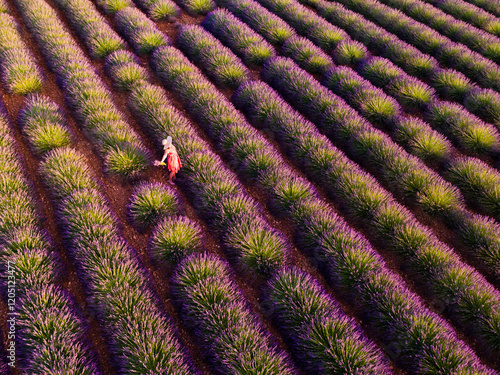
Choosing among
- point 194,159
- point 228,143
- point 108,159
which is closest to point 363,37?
point 228,143

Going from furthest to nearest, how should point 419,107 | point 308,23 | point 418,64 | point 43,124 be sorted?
point 308,23
point 418,64
point 419,107
point 43,124

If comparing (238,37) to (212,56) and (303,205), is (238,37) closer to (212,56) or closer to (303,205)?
(212,56)

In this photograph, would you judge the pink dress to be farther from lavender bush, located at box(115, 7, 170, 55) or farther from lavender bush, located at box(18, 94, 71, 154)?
lavender bush, located at box(115, 7, 170, 55)

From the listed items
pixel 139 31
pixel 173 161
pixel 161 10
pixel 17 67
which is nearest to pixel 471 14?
pixel 161 10

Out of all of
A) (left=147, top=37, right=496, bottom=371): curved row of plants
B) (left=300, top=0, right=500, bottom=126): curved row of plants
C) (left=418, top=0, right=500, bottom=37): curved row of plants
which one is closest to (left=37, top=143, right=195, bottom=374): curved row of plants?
(left=147, top=37, right=496, bottom=371): curved row of plants

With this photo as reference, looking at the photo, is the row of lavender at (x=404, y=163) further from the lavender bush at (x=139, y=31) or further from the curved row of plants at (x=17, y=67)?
the curved row of plants at (x=17, y=67)

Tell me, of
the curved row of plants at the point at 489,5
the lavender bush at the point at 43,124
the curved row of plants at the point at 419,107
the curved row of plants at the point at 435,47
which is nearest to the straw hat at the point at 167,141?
the lavender bush at the point at 43,124

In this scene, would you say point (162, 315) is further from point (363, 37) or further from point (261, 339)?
point (363, 37)
